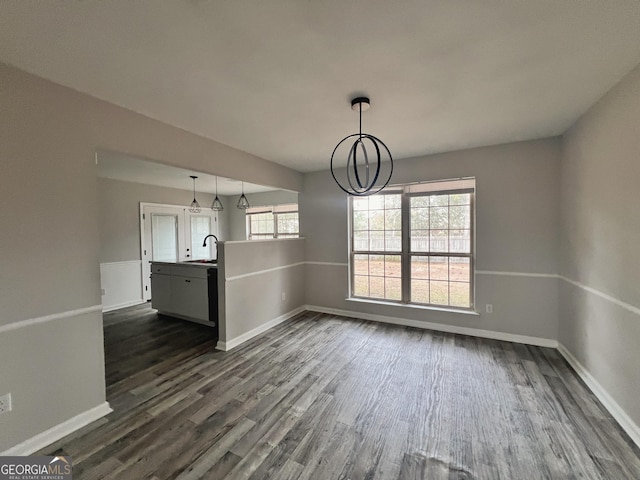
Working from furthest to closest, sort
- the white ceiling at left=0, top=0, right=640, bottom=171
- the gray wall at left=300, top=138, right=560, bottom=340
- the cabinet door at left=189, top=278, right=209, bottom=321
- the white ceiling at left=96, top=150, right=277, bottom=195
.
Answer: the cabinet door at left=189, top=278, right=209, bottom=321
the white ceiling at left=96, top=150, right=277, bottom=195
the gray wall at left=300, top=138, right=560, bottom=340
the white ceiling at left=0, top=0, right=640, bottom=171

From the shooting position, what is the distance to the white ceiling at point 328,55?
1.27 m

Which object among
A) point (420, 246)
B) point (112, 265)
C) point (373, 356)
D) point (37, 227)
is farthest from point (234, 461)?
point (112, 265)

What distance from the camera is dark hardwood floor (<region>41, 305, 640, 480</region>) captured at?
1.58m

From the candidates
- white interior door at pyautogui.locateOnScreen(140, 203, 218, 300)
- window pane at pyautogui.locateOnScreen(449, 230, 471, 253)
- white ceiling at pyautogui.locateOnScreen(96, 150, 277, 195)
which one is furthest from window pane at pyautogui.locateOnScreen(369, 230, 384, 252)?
white interior door at pyautogui.locateOnScreen(140, 203, 218, 300)

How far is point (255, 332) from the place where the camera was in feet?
11.9

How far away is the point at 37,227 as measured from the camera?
175 cm

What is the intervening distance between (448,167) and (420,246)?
1178 millimetres

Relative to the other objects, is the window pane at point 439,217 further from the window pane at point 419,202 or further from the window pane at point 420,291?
the window pane at point 420,291

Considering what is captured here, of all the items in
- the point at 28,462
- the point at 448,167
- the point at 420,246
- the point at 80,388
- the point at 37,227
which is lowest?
the point at 28,462

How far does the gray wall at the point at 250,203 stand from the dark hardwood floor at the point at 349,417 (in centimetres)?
392

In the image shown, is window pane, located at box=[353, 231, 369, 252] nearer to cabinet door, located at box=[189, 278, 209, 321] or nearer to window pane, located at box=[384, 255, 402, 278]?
window pane, located at box=[384, 255, 402, 278]

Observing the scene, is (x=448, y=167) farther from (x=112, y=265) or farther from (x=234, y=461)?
(x=112, y=265)

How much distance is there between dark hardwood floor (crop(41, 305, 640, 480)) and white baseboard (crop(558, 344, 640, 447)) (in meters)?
0.05

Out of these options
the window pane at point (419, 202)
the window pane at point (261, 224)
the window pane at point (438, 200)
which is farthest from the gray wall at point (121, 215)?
the window pane at point (438, 200)
